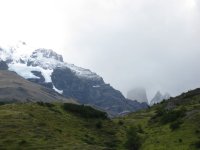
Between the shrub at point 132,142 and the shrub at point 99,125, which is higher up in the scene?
the shrub at point 99,125

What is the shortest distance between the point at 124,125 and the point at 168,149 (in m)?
44.4

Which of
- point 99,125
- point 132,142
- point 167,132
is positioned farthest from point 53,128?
point 167,132

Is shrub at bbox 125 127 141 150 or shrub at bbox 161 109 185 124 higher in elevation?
shrub at bbox 161 109 185 124

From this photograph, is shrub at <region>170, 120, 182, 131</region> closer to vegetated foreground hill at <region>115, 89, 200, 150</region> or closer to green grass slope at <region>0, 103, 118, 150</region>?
vegetated foreground hill at <region>115, 89, 200, 150</region>

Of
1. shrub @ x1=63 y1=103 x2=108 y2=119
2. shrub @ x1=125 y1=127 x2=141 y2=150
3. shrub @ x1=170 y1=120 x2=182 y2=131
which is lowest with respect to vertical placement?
shrub @ x1=125 y1=127 x2=141 y2=150

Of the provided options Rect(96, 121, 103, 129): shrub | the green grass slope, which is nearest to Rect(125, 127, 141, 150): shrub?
the green grass slope

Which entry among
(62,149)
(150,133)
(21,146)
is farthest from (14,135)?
(150,133)

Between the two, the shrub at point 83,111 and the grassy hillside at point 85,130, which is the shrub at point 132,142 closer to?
the grassy hillside at point 85,130

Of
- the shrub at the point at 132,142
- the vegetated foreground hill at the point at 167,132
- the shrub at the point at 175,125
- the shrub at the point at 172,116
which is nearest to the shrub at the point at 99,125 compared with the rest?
the vegetated foreground hill at the point at 167,132

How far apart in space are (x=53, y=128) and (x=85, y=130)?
11.0 metres

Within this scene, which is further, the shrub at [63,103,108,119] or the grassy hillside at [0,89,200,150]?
the shrub at [63,103,108,119]

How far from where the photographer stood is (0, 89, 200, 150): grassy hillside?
108438mm

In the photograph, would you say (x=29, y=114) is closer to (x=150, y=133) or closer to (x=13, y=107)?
(x=13, y=107)

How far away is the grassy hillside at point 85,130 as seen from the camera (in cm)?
10844
